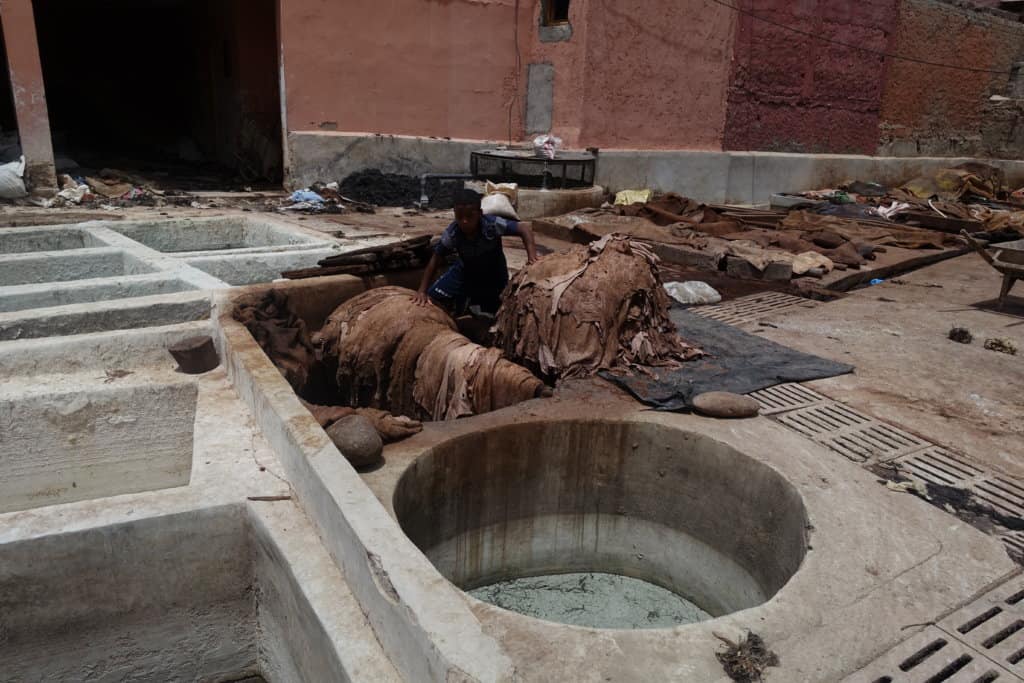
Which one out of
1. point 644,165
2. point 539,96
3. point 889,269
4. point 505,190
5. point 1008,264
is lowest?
point 889,269

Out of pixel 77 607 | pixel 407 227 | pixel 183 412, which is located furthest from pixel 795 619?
pixel 407 227

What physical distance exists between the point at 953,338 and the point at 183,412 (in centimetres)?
537

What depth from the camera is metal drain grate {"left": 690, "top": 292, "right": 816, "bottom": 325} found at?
5.80 meters

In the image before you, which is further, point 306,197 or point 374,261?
point 306,197

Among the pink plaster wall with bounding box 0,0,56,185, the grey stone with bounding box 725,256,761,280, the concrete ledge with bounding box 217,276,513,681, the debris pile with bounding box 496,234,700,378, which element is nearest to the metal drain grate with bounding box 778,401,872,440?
the debris pile with bounding box 496,234,700,378

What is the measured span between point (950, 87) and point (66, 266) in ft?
53.7

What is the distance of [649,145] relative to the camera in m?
11.4

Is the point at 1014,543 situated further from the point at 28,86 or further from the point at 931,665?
the point at 28,86

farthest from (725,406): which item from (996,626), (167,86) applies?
(167,86)

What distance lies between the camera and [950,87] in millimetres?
15094

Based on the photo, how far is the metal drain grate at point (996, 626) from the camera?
2.26 metres

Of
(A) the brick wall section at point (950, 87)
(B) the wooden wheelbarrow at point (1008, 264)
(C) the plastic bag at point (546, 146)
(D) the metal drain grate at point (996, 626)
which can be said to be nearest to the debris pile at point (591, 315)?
(D) the metal drain grate at point (996, 626)

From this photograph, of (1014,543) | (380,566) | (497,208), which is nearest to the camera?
(380,566)

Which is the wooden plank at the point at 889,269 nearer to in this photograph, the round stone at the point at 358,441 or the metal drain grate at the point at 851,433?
the metal drain grate at the point at 851,433
